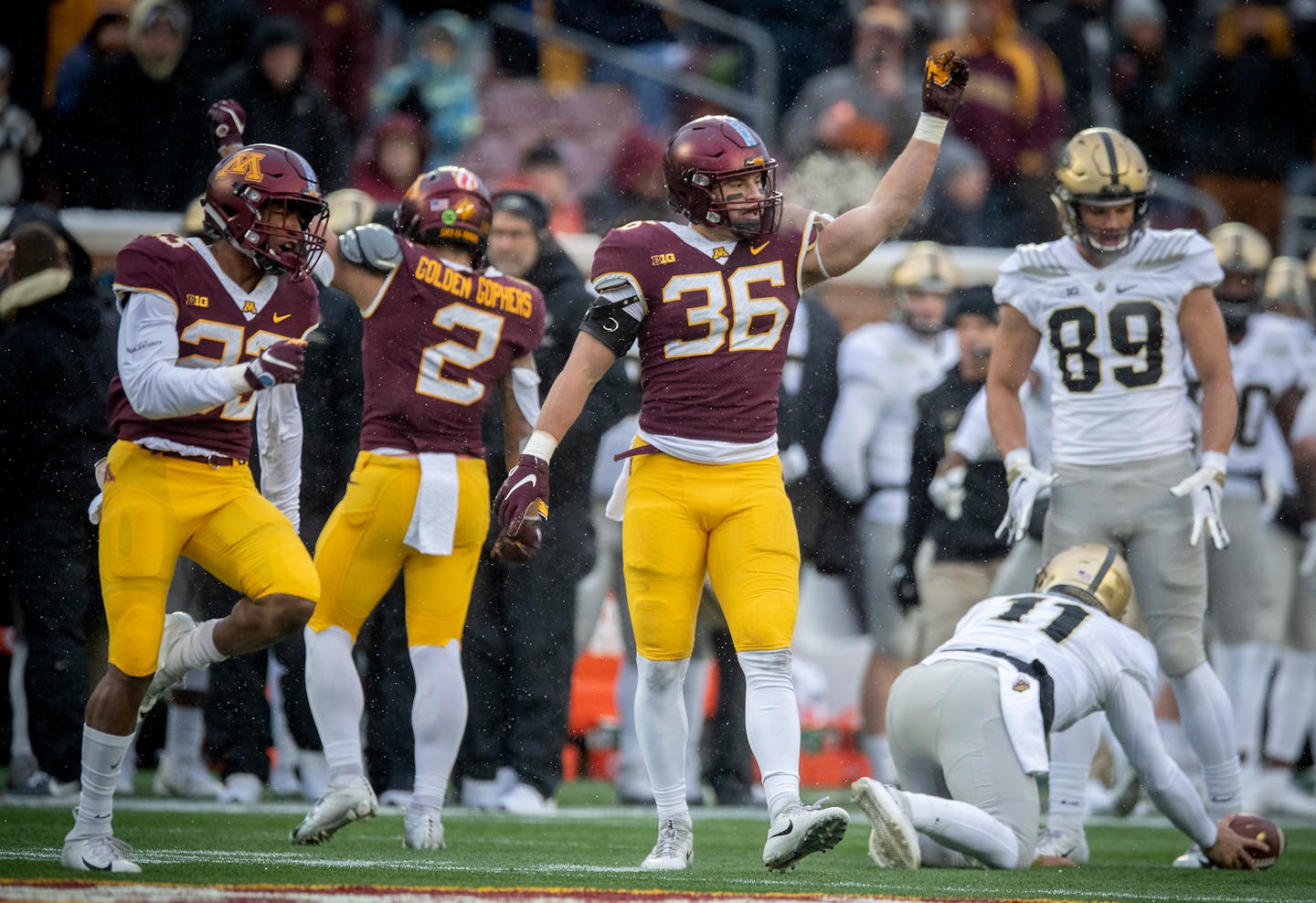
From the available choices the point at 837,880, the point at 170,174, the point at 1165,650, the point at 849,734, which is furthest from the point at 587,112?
the point at 837,880

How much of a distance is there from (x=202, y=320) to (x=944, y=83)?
211 centimetres

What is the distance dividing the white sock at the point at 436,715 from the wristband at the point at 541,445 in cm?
101

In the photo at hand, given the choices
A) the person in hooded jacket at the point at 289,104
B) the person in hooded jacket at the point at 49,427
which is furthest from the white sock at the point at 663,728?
the person in hooded jacket at the point at 289,104

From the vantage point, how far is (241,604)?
536 centimetres

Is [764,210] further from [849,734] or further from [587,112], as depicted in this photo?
[587,112]

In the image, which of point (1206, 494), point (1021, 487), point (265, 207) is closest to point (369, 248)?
point (265, 207)

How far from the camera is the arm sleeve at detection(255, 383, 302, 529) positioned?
18.8 feet

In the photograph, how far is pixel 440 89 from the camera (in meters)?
11.6

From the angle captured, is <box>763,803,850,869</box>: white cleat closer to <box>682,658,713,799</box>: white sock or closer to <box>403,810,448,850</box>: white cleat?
<box>403,810,448,850</box>: white cleat

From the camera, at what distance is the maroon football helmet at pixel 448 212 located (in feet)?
20.2

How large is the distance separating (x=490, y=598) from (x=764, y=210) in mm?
2865

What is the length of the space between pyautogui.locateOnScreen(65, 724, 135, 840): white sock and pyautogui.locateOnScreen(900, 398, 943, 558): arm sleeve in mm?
4009

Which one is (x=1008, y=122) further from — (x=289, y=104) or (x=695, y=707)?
(x=695, y=707)

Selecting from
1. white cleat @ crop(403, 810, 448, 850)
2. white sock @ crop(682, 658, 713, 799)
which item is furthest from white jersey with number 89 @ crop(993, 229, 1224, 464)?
white cleat @ crop(403, 810, 448, 850)
